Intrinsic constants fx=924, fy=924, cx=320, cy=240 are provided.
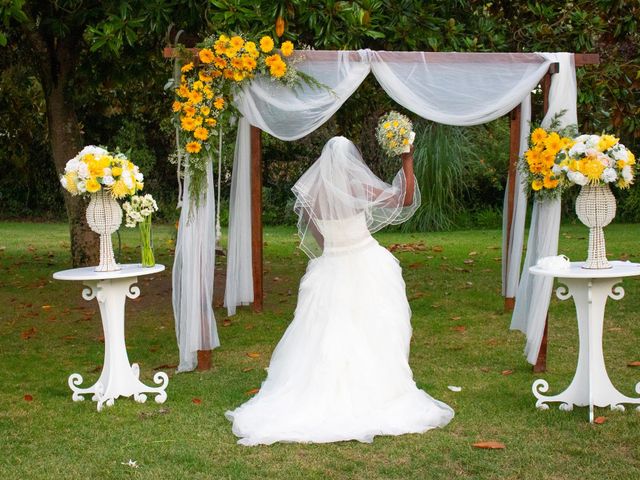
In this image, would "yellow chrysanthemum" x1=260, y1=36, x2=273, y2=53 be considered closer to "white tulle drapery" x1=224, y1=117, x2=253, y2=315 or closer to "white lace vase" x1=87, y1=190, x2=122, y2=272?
"white lace vase" x1=87, y1=190, x2=122, y2=272

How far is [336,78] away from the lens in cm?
725

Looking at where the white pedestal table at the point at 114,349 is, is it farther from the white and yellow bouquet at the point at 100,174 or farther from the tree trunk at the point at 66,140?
the tree trunk at the point at 66,140

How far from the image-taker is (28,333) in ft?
30.2

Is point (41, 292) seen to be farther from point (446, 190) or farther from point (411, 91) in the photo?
point (446, 190)

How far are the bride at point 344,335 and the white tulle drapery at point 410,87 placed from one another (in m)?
0.79

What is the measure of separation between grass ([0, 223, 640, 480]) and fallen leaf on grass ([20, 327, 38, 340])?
26 millimetres

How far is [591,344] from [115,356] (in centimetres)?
327

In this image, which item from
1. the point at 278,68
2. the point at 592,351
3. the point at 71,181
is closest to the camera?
the point at 592,351

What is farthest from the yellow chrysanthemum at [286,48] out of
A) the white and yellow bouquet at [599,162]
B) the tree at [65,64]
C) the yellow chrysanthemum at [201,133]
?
the tree at [65,64]

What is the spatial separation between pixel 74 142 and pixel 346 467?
7.53 meters

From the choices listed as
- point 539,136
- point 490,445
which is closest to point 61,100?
point 539,136

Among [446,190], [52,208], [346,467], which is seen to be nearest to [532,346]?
[346,467]

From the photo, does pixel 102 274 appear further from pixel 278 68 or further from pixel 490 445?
pixel 490 445

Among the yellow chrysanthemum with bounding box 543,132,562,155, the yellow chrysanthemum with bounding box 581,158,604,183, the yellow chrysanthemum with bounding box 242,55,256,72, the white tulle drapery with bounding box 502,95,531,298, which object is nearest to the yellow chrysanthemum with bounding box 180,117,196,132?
the yellow chrysanthemum with bounding box 242,55,256,72
